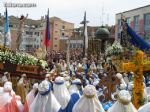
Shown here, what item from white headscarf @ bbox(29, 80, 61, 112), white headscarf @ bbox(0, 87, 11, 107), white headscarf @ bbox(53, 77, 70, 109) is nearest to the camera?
white headscarf @ bbox(29, 80, 61, 112)

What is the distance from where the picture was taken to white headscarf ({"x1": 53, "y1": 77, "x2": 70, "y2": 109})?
7457mm

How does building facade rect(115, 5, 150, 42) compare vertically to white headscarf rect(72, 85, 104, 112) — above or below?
above

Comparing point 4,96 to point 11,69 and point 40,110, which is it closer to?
point 40,110

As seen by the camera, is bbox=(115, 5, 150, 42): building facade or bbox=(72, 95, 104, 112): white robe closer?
bbox=(72, 95, 104, 112): white robe

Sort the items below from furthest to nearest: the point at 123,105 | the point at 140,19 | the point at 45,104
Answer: the point at 140,19, the point at 45,104, the point at 123,105

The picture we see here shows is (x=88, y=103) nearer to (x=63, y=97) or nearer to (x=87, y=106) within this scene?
(x=87, y=106)

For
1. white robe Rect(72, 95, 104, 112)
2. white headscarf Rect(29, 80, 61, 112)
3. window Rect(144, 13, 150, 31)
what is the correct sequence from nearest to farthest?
white robe Rect(72, 95, 104, 112), white headscarf Rect(29, 80, 61, 112), window Rect(144, 13, 150, 31)

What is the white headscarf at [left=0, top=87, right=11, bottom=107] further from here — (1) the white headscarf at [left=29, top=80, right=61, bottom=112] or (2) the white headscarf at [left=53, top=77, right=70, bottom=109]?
(2) the white headscarf at [left=53, top=77, right=70, bottom=109]

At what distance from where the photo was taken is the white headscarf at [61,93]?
24.5ft

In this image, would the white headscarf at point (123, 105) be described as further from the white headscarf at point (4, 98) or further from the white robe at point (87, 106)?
the white headscarf at point (4, 98)

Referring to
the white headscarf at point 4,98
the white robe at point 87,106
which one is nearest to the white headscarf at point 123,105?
the white robe at point 87,106

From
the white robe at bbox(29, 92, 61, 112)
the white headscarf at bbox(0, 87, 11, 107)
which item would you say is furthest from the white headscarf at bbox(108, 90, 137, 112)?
the white headscarf at bbox(0, 87, 11, 107)

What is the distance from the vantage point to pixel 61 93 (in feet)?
25.1

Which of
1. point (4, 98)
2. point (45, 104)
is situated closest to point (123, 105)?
point (45, 104)
